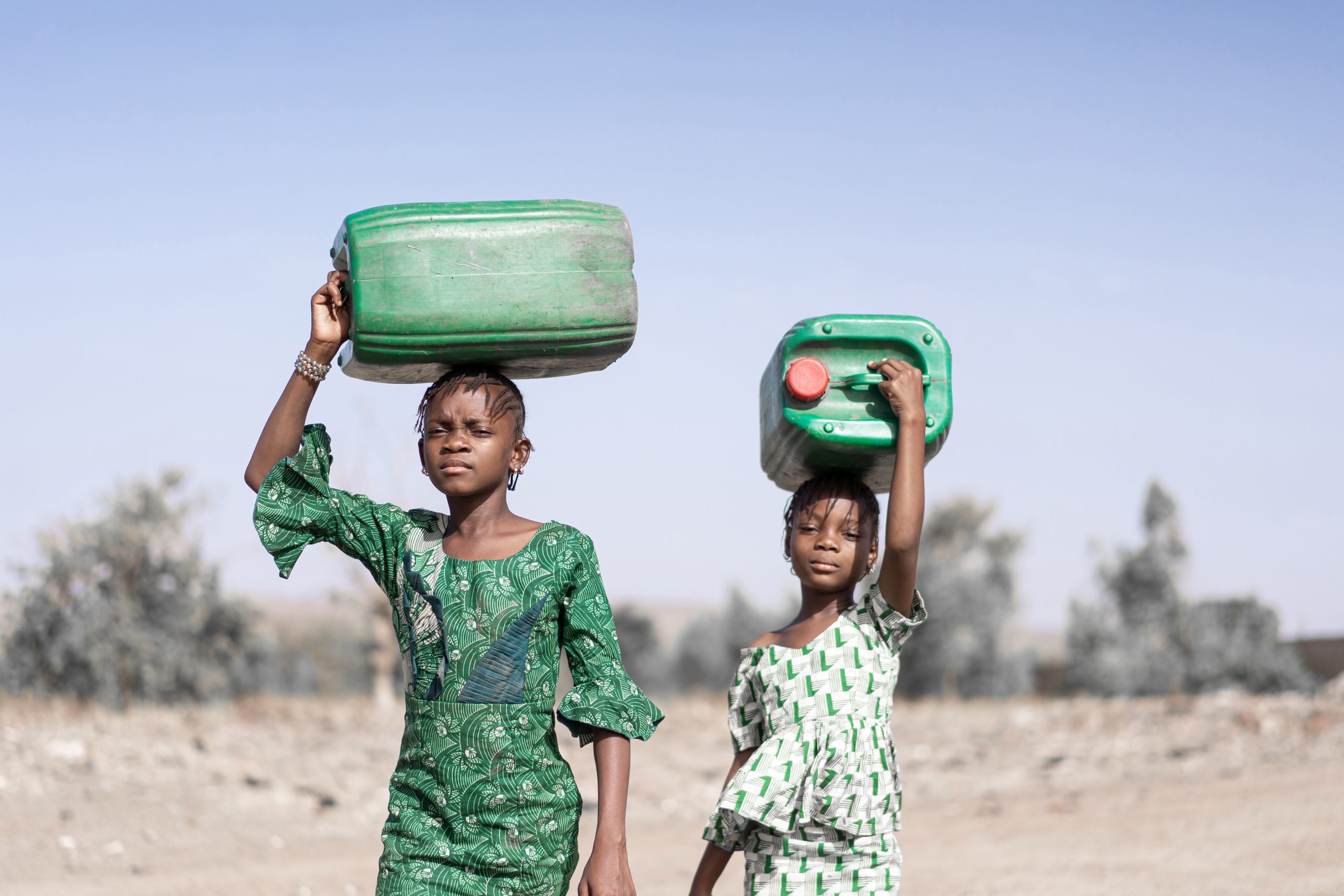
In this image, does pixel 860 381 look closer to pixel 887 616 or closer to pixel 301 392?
pixel 887 616

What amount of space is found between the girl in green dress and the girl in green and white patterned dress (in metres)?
0.51

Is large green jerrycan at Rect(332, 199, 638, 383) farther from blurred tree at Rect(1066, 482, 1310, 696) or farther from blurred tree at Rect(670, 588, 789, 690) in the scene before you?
blurred tree at Rect(670, 588, 789, 690)

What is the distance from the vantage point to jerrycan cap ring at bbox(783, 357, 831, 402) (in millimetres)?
3076

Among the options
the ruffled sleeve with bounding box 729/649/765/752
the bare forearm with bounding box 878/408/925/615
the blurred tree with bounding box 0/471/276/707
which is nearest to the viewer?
the bare forearm with bounding box 878/408/925/615

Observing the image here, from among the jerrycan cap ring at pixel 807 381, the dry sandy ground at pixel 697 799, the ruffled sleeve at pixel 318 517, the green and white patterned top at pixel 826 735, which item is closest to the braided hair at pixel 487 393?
the ruffled sleeve at pixel 318 517

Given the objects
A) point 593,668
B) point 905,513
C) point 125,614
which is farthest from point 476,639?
point 125,614

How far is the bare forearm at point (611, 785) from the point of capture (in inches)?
99.7

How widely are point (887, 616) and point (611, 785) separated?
88cm

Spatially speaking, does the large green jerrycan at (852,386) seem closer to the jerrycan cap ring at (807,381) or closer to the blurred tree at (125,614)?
the jerrycan cap ring at (807,381)

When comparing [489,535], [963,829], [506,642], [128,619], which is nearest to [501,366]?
[489,535]

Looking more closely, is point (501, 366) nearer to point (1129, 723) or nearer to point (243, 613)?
point (1129, 723)

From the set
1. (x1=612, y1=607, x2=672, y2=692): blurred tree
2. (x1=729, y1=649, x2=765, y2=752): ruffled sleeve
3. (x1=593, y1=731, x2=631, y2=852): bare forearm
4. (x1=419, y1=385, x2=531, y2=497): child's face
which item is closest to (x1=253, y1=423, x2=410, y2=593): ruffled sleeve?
(x1=419, y1=385, x2=531, y2=497): child's face

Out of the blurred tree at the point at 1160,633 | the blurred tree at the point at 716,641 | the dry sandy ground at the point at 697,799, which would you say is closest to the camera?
the dry sandy ground at the point at 697,799

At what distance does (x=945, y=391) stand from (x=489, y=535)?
3.88ft
